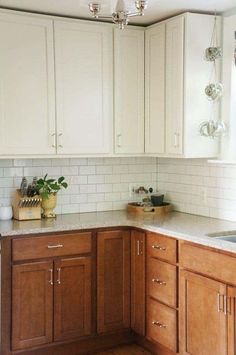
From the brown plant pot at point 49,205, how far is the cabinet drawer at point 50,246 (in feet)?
1.37

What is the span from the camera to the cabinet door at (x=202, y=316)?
9.75 ft

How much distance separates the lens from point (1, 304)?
336 cm

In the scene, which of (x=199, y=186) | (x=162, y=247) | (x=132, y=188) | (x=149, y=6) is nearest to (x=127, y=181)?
(x=132, y=188)

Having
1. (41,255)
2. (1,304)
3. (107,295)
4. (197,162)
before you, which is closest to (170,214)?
(197,162)

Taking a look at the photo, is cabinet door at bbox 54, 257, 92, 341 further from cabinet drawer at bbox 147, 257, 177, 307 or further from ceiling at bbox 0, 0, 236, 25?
ceiling at bbox 0, 0, 236, 25

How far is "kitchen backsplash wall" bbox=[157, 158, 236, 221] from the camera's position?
150 inches

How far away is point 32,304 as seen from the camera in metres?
3.46

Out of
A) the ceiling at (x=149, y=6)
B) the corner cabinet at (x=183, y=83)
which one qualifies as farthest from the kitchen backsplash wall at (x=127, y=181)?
the ceiling at (x=149, y=6)

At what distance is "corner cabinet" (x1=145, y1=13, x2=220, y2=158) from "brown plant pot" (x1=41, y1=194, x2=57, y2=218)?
35.7 inches

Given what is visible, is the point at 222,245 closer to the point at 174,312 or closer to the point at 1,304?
the point at 174,312

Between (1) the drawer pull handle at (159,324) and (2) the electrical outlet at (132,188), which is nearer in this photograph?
(1) the drawer pull handle at (159,324)

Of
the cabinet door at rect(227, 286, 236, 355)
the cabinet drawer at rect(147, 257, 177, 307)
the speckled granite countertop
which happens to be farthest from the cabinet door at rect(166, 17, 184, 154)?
the cabinet door at rect(227, 286, 236, 355)

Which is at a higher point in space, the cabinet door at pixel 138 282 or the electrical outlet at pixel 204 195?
the electrical outlet at pixel 204 195

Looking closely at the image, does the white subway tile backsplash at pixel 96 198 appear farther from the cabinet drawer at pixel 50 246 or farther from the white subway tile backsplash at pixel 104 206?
the cabinet drawer at pixel 50 246
